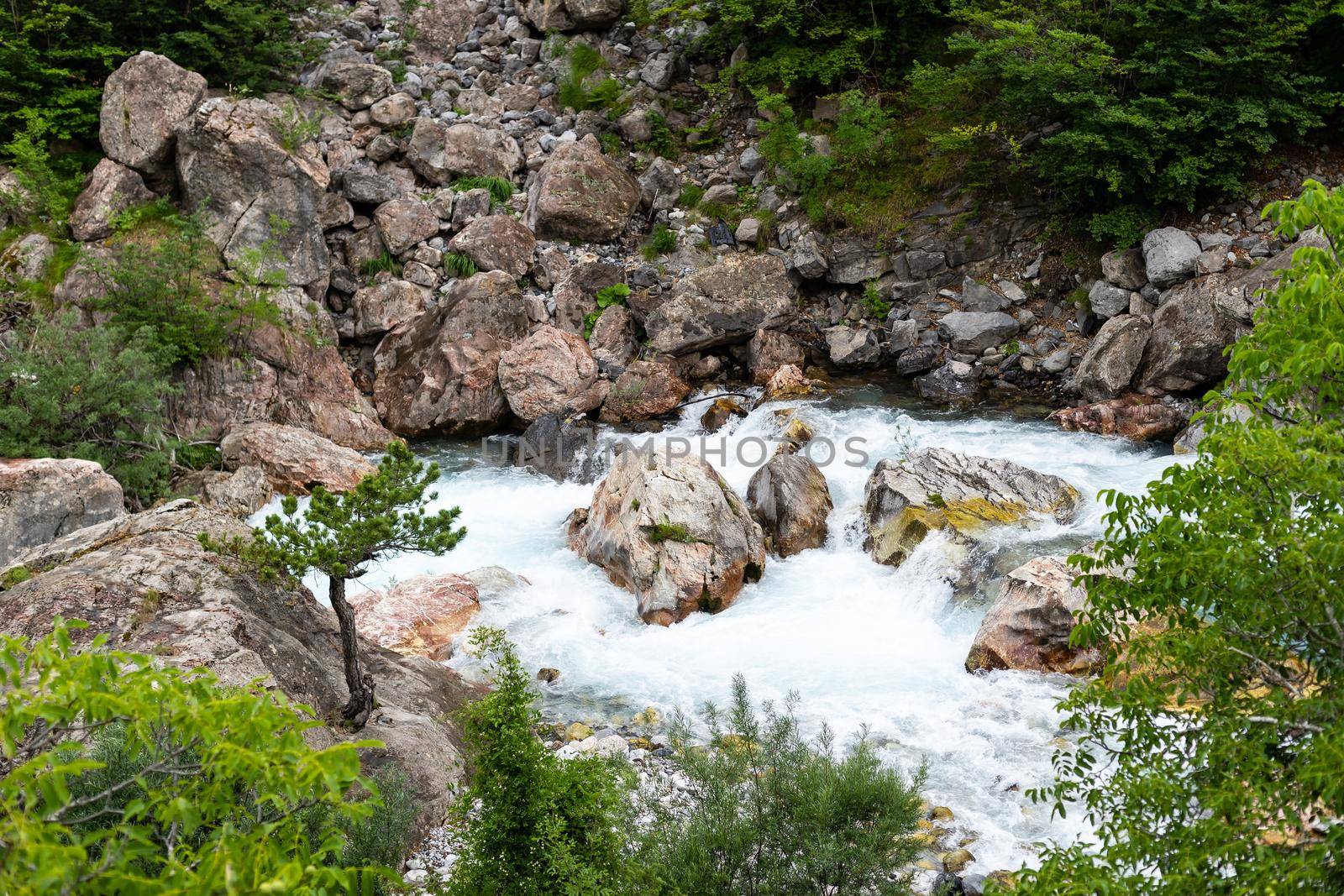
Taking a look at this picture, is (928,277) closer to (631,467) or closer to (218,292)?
(631,467)

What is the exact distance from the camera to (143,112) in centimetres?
1845

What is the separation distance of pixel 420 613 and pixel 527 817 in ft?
20.7

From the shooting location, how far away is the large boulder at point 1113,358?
54.0ft

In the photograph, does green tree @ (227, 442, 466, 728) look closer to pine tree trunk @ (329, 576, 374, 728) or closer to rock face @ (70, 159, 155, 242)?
pine tree trunk @ (329, 576, 374, 728)

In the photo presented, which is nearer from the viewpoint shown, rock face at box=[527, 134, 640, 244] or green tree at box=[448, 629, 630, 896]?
green tree at box=[448, 629, 630, 896]

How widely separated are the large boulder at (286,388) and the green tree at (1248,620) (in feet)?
52.4

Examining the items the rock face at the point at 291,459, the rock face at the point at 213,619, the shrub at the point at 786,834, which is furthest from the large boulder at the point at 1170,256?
the rock face at the point at 213,619

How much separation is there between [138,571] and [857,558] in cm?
932

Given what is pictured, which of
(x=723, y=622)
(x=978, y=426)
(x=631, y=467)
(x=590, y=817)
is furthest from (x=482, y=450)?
(x=590, y=817)

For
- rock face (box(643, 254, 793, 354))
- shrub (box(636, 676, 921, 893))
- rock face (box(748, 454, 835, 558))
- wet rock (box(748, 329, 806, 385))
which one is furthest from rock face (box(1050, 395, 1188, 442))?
shrub (box(636, 676, 921, 893))

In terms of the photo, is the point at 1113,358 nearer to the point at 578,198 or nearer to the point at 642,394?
the point at 642,394

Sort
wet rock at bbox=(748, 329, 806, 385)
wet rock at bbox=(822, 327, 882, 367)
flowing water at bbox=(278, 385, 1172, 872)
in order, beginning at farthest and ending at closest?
wet rock at bbox=(822, 327, 882, 367)
wet rock at bbox=(748, 329, 806, 385)
flowing water at bbox=(278, 385, 1172, 872)

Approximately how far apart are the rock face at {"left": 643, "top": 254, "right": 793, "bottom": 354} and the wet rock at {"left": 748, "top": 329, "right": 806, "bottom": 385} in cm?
27

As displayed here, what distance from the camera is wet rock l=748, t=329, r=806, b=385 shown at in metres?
19.1
